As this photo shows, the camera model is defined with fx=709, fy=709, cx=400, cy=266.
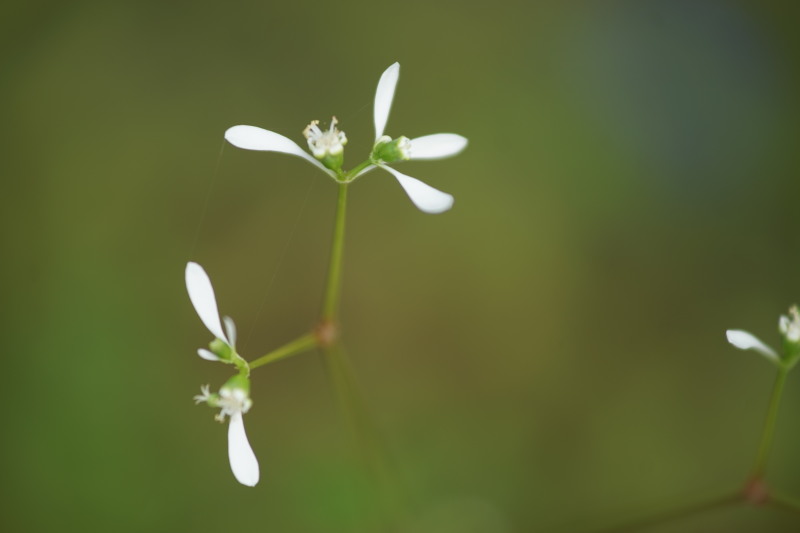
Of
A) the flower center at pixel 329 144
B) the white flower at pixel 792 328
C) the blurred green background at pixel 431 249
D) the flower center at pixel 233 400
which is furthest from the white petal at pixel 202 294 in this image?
the white flower at pixel 792 328

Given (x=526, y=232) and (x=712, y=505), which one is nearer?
(x=712, y=505)

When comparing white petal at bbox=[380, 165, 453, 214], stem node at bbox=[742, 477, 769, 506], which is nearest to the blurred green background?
stem node at bbox=[742, 477, 769, 506]

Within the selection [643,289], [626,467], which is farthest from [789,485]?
[643,289]

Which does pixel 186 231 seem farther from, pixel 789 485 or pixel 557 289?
pixel 789 485

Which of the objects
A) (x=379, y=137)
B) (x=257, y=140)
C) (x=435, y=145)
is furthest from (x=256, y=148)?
(x=435, y=145)

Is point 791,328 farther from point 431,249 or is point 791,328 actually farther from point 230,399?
point 431,249

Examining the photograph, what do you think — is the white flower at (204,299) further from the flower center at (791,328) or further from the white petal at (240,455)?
the flower center at (791,328)

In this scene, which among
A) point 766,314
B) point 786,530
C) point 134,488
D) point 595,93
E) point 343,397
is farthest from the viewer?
point 595,93
